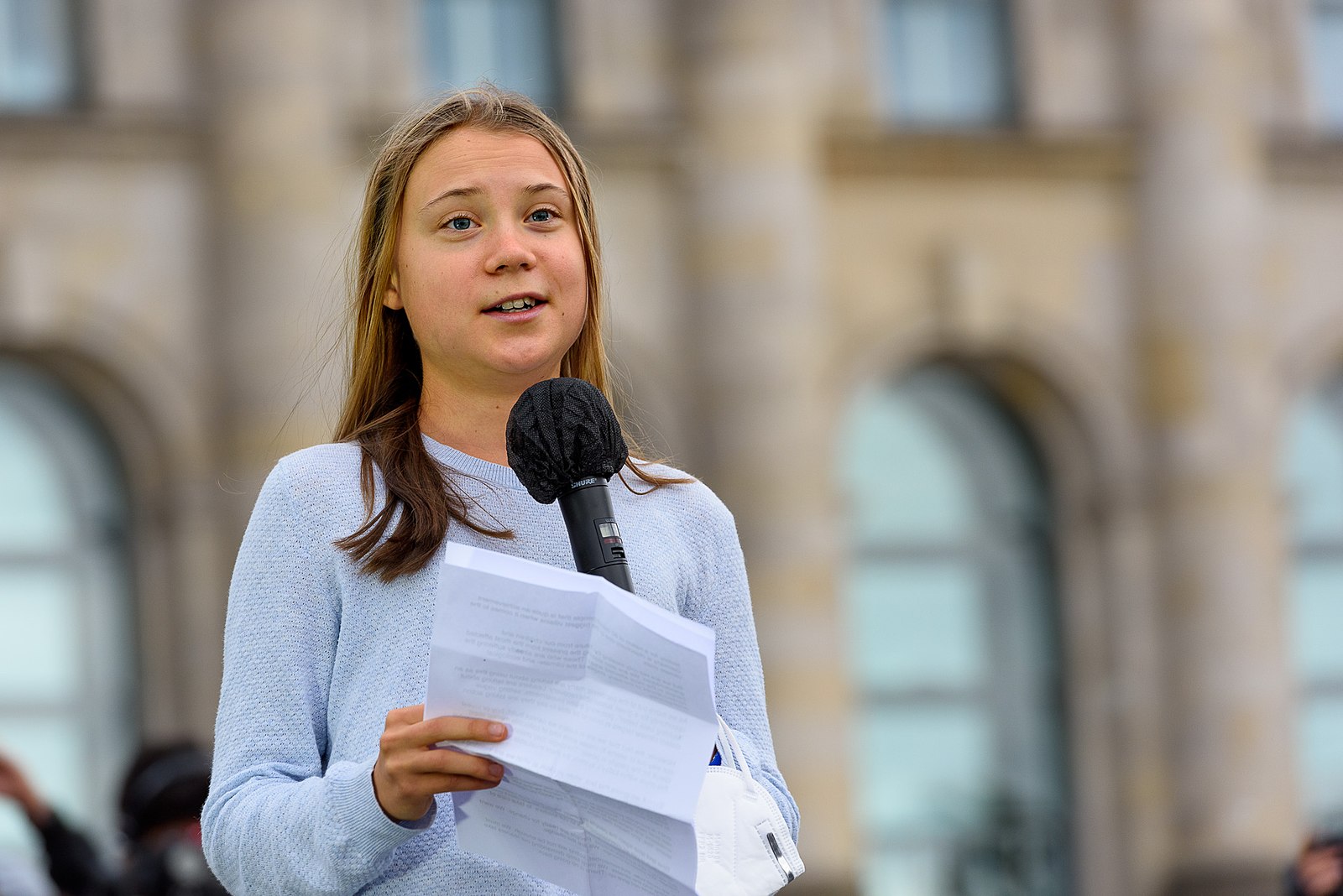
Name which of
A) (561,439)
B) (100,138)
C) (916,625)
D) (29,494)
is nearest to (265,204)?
(100,138)

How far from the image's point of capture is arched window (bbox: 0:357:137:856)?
43.9 feet

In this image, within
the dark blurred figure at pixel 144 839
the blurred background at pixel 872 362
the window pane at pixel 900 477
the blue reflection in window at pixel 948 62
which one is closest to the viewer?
the dark blurred figure at pixel 144 839

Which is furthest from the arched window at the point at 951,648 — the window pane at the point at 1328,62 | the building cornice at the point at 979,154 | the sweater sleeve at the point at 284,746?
the sweater sleeve at the point at 284,746

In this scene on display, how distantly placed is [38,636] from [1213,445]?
313 inches

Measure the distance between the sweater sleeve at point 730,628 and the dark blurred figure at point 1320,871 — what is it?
12.0 feet

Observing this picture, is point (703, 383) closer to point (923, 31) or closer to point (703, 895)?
point (923, 31)

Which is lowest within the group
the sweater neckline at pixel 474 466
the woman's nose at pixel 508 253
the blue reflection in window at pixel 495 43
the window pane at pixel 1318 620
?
the window pane at pixel 1318 620

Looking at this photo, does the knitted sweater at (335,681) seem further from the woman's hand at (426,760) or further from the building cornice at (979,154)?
the building cornice at (979,154)

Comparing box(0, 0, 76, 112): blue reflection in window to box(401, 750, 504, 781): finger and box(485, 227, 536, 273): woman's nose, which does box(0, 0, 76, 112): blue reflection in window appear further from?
box(401, 750, 504, 781): finger

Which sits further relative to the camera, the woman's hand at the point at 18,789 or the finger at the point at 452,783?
the woman's hand at the point at 18,789

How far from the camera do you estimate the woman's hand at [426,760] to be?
198 centimetres

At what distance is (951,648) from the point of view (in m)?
15.4

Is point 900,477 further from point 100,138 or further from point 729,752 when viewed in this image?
point 729,752

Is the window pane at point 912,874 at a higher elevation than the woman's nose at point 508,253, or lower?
lower
